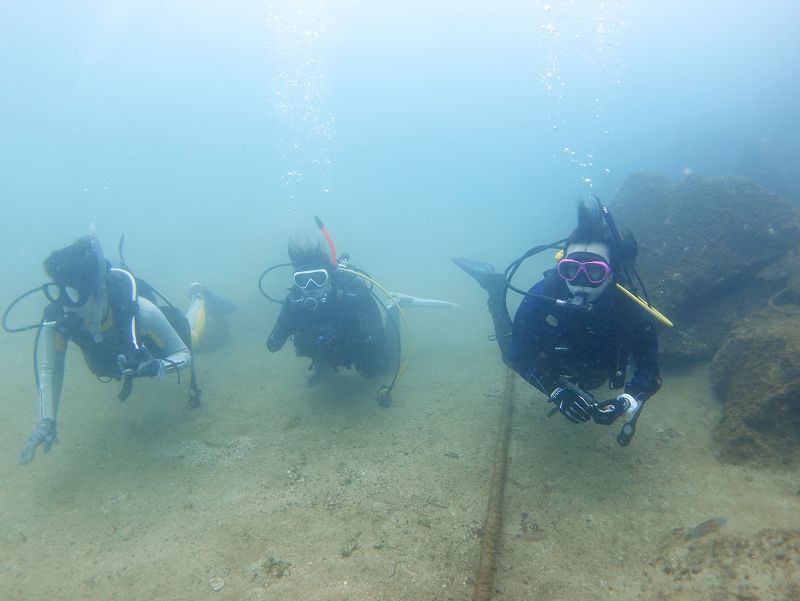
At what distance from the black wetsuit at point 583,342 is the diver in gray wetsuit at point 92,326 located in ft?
14.0

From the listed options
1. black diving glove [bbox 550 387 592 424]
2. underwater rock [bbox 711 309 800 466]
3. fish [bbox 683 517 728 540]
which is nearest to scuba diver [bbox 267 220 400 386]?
black diving glove [bbox 550 387 592 424]

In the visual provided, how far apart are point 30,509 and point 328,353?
346 cm

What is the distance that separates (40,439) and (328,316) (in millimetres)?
3349

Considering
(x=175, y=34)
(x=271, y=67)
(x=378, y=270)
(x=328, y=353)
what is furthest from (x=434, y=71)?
(x=328, y=353)

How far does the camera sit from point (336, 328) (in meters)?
5.62

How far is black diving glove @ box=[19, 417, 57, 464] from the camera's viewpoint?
4121mm

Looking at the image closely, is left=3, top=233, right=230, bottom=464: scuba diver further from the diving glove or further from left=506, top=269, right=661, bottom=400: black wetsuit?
the diving glove

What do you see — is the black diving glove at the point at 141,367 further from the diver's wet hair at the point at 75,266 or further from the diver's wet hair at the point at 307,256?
the diver's wet hair at the point at 307,256

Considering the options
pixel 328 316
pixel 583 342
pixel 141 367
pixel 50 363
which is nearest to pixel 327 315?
pixel 328 316

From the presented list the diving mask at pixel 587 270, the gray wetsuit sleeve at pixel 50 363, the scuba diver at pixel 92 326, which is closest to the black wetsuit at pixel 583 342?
the diving mask at pixel 587 270

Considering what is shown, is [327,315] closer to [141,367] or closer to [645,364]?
[141,367]

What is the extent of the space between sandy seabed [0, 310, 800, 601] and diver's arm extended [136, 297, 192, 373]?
3.13 ft

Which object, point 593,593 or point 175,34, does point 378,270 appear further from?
point 175,34

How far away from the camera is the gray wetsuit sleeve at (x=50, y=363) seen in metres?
4.71
